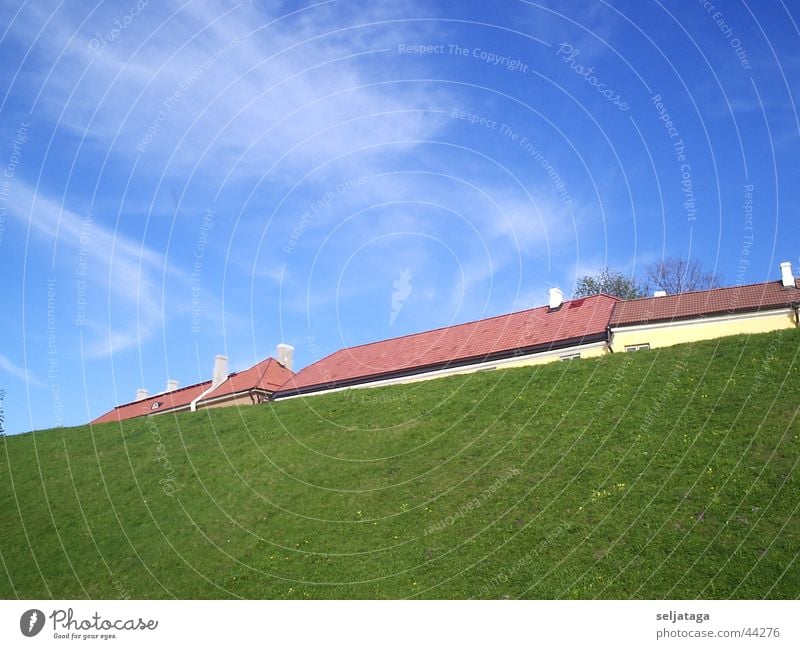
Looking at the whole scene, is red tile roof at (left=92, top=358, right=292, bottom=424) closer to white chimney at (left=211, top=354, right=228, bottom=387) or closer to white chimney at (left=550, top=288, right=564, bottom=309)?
white chimney at (left=211, top=354, right=228, bottom=387)

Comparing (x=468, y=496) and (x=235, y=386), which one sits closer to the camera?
(x=468, y=496)

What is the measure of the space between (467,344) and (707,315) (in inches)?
605

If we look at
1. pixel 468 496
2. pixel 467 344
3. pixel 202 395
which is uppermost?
pixel 467 344

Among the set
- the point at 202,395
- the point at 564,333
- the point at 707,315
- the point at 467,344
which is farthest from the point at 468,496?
the point at 202,395

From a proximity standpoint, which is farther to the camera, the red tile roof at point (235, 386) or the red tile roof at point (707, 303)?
the red tile roof at point (235, 386)

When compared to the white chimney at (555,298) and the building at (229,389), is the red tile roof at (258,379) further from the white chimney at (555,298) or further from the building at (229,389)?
the white chimney at (555,298)

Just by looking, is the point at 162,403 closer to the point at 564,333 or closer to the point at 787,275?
the point at 564,333

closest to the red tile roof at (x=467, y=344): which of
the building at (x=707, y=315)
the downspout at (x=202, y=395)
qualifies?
the building at (x=707, y=315)

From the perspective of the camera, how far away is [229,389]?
5069cm

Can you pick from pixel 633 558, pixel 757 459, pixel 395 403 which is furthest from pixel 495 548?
pixel 395 403

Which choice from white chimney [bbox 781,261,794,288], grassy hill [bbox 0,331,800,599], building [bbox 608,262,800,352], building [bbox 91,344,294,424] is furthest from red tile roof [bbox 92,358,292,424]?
white chimney [bbox 781,261,794,288]

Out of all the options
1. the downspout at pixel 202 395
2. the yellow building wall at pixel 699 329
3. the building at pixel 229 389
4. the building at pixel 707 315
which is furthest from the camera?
the building at pixel 229 389

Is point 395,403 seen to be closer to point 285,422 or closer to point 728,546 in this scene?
point 285,422

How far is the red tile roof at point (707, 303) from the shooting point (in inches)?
1403
